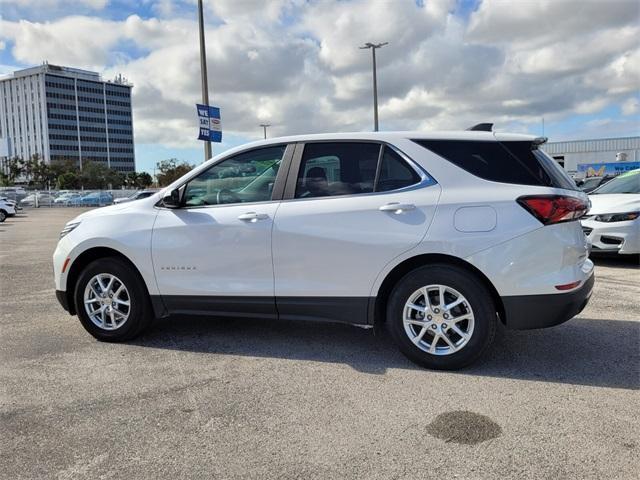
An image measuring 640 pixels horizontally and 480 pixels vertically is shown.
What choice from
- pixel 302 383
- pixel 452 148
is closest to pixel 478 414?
pixel 302 383

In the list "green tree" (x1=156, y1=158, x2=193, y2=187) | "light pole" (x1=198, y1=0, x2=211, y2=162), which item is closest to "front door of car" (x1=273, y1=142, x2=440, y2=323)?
"light pole" (x1=198, y1=0, x2=211, y2=162)

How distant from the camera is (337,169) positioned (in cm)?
443

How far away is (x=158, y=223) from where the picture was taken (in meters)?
4.81

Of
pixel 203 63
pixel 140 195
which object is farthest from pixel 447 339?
pixel 140 195

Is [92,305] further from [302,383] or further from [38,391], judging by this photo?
[302,383]

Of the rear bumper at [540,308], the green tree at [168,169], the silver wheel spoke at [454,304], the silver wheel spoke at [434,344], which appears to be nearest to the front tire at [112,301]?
the silver wheel spoke at [434,344]

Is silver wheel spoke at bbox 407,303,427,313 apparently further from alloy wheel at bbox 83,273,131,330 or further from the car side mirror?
alloy wheel at bbox 83,273,131,330

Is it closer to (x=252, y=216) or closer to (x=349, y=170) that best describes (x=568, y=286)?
(x=349, y=170)

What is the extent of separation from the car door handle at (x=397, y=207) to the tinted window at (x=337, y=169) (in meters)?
0.22

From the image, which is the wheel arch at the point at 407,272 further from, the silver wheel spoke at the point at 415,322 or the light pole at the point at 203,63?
the light pole at the point at 203,63

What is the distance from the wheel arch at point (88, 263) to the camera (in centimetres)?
489

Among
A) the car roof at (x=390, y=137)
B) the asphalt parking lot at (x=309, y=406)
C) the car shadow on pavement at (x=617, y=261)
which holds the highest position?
the car roof at (x=390, y=137)

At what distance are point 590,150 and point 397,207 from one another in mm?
48421

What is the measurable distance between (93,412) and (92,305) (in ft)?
5.48
